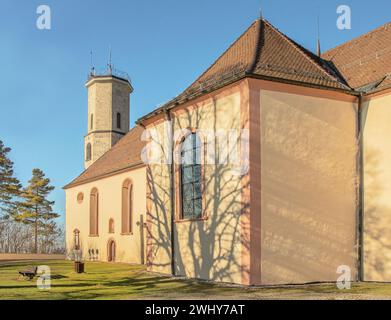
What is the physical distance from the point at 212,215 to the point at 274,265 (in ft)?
9.02

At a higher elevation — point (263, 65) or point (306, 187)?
point (263, 65)

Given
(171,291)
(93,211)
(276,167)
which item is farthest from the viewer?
(93,211)

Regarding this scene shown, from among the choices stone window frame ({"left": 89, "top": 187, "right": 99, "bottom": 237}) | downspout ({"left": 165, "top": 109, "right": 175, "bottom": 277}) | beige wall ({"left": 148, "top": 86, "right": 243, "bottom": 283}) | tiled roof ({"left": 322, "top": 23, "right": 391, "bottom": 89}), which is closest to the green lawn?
beige wall ({"left": 148, "top": 86, "right": 243, "bottom": 283})

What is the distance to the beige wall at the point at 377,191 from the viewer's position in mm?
15562

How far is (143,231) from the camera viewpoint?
1054 inches

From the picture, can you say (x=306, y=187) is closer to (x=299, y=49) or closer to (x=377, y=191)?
(x=377, y=191)

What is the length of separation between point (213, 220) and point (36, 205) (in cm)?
4400

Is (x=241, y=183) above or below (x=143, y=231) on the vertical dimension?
above

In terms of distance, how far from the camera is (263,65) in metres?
15.7

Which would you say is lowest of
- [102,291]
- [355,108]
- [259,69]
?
[102,291]

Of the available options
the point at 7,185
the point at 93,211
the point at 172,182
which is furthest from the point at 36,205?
the point at 172,182
